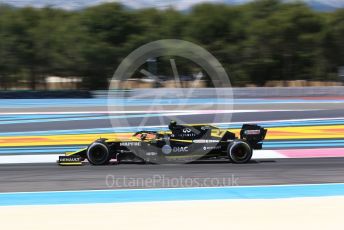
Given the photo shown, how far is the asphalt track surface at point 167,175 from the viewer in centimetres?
884

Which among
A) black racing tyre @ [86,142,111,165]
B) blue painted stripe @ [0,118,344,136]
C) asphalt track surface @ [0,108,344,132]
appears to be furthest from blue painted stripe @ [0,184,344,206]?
asphalt track surface @ [0,108,344,132]

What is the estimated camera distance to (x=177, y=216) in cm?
634

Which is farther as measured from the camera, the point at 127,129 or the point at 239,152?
the point at 127,129

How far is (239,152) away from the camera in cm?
1100

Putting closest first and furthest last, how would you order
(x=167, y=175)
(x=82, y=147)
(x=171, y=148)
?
(x=167, y=175) < (x=171, y=148) < (x=82, y=147)

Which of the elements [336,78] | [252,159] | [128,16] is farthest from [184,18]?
[252,159]

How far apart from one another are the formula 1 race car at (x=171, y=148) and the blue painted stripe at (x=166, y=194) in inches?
99.8

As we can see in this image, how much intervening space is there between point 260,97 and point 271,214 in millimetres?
27238

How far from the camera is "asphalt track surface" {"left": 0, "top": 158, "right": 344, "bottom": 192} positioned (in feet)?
29.0

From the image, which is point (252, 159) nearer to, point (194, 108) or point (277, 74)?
point (194, 108)

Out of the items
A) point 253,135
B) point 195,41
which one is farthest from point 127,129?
point 195,41

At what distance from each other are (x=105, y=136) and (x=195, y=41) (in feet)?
99.2

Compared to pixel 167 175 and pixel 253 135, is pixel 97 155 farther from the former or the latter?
pixel 253 135

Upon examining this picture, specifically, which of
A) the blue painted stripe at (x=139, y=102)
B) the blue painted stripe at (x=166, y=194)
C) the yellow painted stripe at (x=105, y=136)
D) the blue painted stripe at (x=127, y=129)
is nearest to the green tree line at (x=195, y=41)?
the blue painted stripe at (x=139, y=102)
